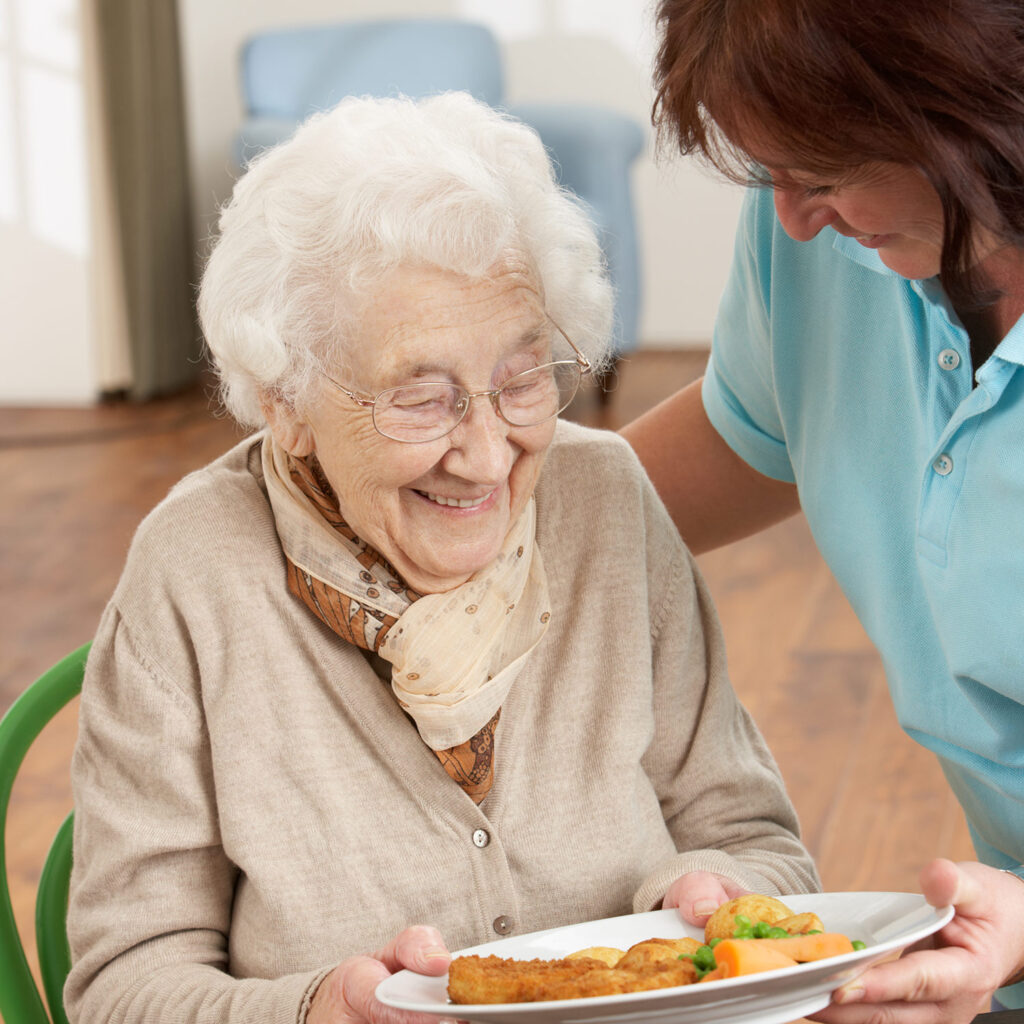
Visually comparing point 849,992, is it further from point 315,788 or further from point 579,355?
point 579,355

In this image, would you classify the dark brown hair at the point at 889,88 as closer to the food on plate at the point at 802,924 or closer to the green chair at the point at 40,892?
the food on plate at the point at 802,924

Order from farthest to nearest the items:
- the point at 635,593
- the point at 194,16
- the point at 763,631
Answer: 1. the point at 194,16
2. the point at 763,631
3. the point at 635,593

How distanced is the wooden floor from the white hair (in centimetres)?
32

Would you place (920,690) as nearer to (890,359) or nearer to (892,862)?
(890,359)

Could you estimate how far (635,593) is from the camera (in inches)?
53.2

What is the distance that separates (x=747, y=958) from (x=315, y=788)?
51cm

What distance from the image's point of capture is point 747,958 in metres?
0.85

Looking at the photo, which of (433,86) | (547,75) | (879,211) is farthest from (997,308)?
(547,75)

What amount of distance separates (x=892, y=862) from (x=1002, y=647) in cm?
160

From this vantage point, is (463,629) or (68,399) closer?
(463,629)

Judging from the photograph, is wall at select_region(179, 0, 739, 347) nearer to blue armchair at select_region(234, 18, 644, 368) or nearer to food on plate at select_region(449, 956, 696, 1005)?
blue armchair at select_region(234, 18, 644, 368)

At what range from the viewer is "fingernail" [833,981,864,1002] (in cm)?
91

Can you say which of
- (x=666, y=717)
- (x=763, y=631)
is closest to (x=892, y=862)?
(x=763, y=631)

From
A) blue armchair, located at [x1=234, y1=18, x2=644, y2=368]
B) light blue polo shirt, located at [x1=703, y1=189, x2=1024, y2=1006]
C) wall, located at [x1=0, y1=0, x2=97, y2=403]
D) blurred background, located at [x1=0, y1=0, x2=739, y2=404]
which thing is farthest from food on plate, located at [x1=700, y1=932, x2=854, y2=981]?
wall, located at [x1=0, y1=0, x2=97, y2=403]
